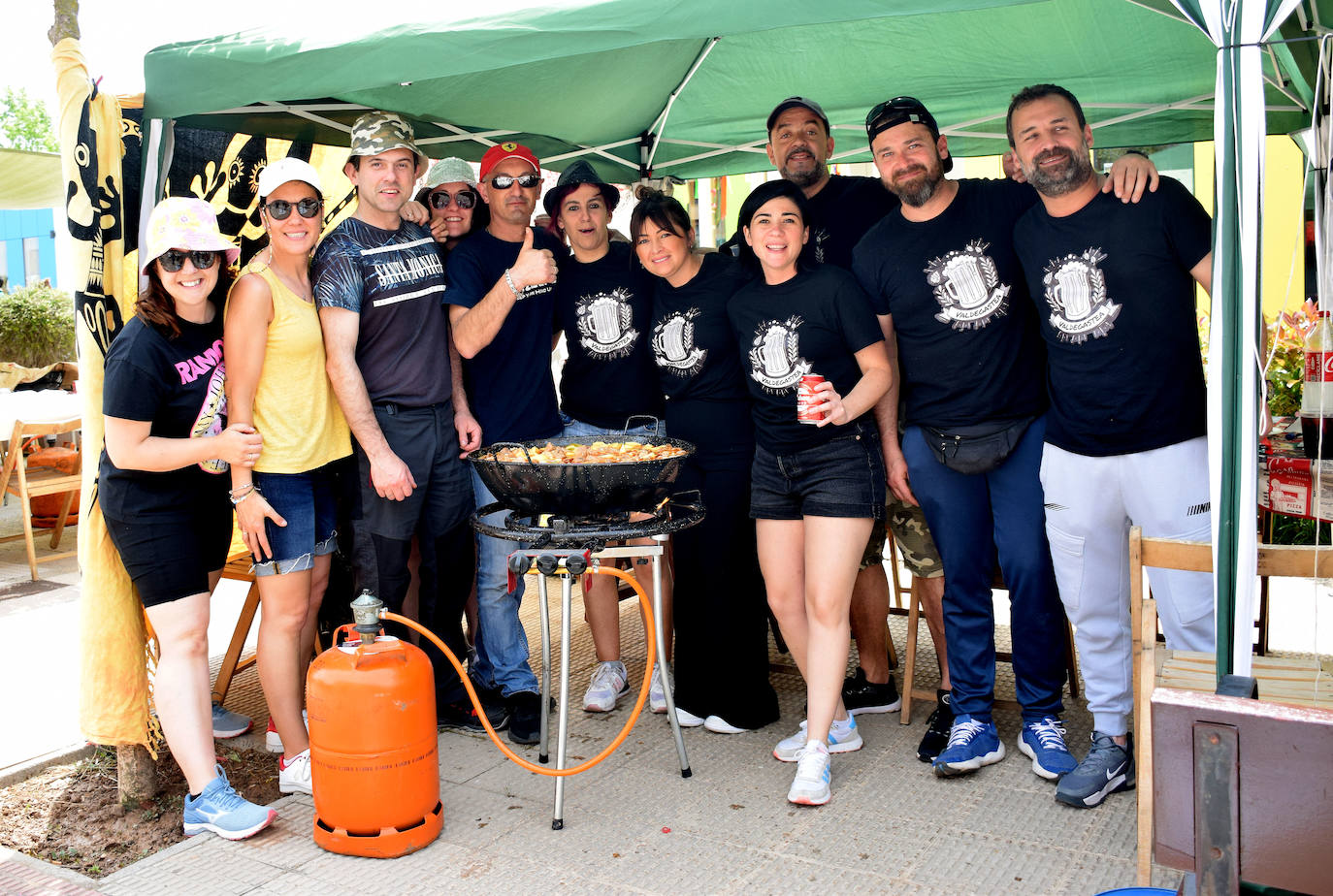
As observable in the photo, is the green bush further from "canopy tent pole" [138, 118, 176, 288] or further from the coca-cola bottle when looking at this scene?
the coca-cola bottle

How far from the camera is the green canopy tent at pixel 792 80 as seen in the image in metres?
2.43

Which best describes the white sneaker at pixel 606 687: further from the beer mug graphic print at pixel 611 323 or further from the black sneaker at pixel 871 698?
the beer mug graphic print at pixel 611 323

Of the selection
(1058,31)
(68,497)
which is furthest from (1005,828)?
(68,497)

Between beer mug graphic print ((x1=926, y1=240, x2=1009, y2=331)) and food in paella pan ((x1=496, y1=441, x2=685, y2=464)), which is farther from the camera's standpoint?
beer mug graphic print ((x1=926, y1=240, x2=1009, y2=331))

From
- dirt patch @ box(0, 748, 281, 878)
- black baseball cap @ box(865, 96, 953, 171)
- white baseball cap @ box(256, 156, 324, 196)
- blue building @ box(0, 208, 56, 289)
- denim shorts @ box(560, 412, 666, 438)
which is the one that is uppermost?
blue building @ box(0, 208, 56, 289)

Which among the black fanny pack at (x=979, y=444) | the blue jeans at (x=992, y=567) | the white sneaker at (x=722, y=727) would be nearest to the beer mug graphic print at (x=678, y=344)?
the blue jeans at (x=992, y=567)

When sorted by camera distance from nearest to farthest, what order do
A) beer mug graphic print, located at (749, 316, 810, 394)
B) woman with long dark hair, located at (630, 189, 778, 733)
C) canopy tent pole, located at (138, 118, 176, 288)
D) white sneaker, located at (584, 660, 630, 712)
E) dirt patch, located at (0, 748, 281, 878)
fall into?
1. dirt patch, located at (0, 748, 281, 878)
2. beer mug graphic print, located at (749, 316, 810, 394)
3. canopy tent pole, located at (138, 118, 176, 288)
4. woman with long dark hair, located at (630, 189, 778, 733)
5. white sneaker, located at (584, 660, 630, 712)

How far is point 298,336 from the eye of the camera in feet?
11.7

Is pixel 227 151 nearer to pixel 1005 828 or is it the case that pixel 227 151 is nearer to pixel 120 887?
pixel 120 887

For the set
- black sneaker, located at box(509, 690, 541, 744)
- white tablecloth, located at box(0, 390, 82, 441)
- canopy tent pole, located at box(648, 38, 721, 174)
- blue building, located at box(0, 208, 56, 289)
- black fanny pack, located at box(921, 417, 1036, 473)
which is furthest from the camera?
blue building, located at box(0, 208, 56, 289)

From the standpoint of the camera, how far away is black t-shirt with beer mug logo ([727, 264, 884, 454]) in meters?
3.54

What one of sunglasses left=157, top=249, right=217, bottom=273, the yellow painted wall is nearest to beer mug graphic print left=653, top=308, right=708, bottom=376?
sunglasses left=157, top=249, right=217, bottom=273

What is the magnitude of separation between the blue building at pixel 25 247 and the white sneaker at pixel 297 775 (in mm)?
34050

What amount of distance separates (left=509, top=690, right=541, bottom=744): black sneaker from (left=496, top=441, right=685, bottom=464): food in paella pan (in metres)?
1.18
